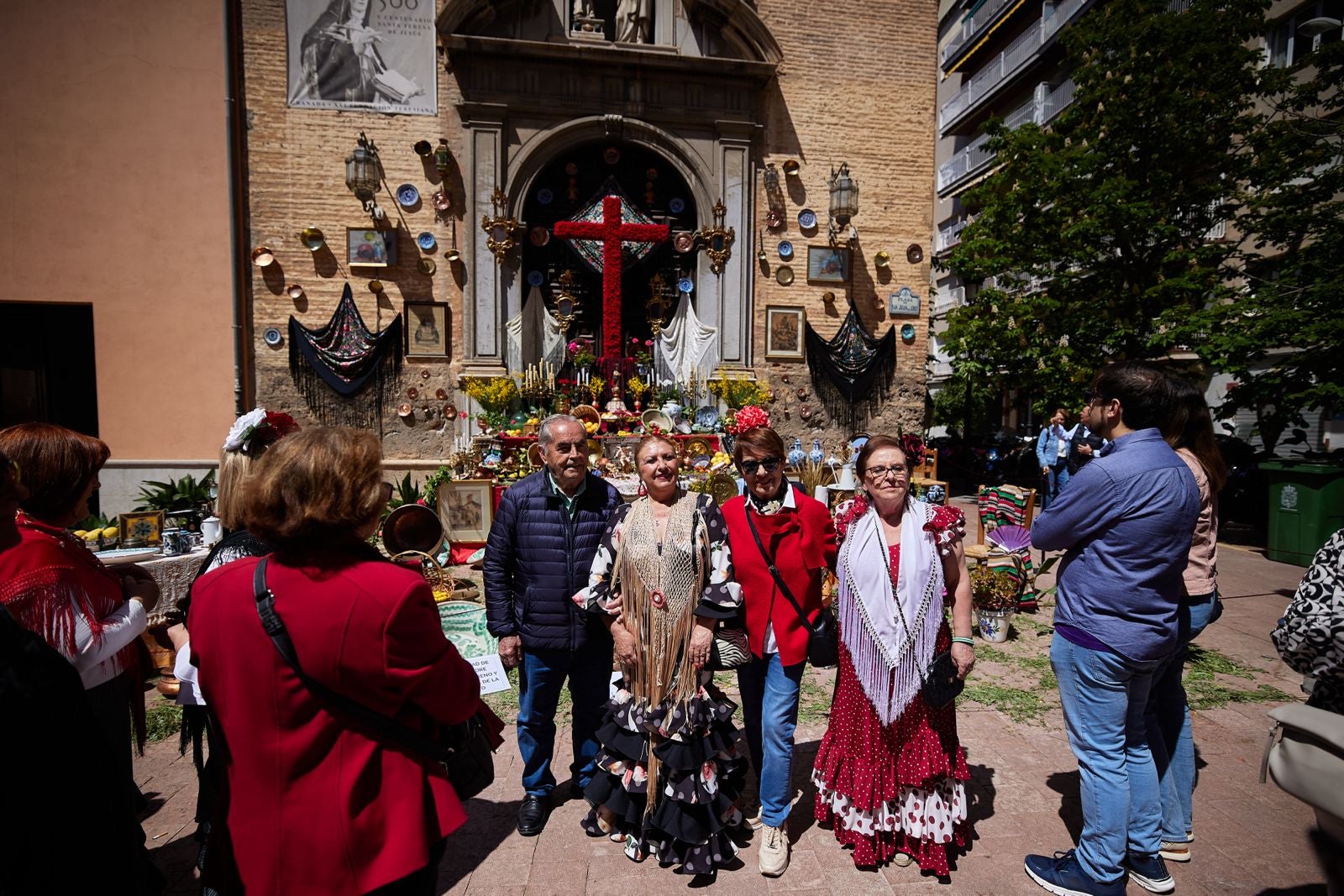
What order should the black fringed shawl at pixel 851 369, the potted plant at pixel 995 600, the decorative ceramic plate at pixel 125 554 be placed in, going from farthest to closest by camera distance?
the black fringed shawl at pixel 851 369 → the potted plant at pixel 995 600 → the decorative ceramic plate at pixel 125 554

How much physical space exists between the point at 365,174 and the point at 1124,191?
11.5 meters

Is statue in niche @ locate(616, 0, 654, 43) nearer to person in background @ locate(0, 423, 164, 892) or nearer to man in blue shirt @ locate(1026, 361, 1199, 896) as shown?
man in blue shirt @ locate(1026, 361, 1199, 896)

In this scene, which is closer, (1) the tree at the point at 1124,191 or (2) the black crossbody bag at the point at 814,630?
(2) the black crossbody bag at the point at 814,630

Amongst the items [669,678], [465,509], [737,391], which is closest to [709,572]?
[669,678]

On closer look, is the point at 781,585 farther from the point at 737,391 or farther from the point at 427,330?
the point at 427,330

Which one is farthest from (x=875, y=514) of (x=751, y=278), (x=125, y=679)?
(x=751, y=278)

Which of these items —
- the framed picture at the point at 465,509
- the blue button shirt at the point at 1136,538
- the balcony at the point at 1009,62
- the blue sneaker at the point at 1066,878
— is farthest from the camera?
the balcony at the point at 1009,62

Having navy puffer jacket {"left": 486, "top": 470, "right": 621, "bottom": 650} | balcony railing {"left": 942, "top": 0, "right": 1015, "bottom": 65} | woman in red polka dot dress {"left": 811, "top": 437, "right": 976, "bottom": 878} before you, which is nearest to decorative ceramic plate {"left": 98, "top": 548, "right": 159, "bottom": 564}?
navy puffer jacket {"left": 486, "top": 470, "right": 621, "bottom": 650}

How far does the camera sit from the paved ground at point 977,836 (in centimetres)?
276

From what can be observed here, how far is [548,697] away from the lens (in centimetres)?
322

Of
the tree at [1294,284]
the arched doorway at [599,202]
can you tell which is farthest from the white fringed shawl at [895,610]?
the arched doorway at [599,202]

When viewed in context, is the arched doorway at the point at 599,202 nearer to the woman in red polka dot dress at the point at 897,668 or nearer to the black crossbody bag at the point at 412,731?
the woman in red polka dot dress at the point at 897,668

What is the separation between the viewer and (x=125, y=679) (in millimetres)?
2600

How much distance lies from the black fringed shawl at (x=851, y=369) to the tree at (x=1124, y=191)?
1.89 m
